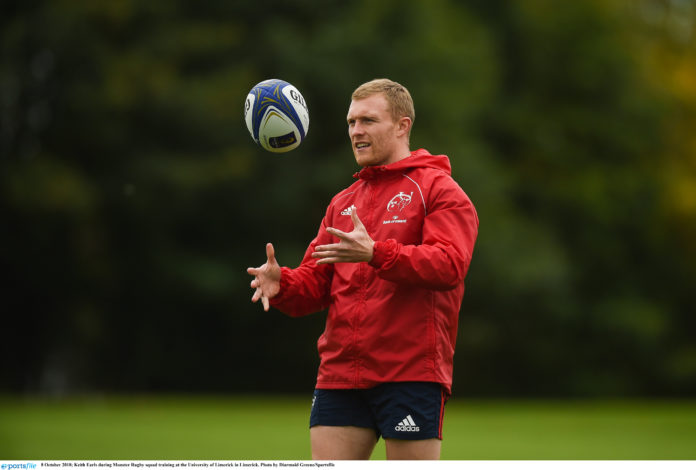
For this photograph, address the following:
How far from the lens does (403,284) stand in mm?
4223

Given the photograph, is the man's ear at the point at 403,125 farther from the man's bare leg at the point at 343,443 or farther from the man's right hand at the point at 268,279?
the man's bare leg at the point at 343,443

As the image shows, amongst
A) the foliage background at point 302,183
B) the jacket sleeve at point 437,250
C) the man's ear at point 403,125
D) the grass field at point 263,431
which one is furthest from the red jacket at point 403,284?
the foliage background at point 302,183

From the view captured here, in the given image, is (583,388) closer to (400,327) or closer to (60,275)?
(60,275)

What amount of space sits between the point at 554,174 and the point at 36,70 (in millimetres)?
17061

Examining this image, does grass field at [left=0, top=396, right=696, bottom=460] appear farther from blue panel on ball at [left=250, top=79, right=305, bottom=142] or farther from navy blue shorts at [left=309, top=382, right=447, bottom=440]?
navy blue shorts at [left=309, top=382, right=447, bottom=440]

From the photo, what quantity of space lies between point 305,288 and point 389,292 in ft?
1.97

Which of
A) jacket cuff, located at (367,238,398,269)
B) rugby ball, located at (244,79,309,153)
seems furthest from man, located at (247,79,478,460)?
rugby ball, located at (244,79,309,153)

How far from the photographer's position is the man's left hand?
413 cm

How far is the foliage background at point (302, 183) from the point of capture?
23.2 metres

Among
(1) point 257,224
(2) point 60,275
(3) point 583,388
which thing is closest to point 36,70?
(2) point 60,275

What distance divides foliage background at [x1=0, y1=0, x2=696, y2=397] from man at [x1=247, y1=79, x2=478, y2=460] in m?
18.5

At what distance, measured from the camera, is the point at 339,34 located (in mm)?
24703

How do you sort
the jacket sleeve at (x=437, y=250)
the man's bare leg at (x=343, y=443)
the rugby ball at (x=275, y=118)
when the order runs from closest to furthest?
the jacket sleeve at (x=437, y=250), the man's bare leg at (x=343, y=443), the rugby ball at (x=275, y=118)
